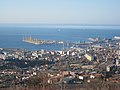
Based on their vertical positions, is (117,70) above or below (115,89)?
below

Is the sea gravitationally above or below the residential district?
below

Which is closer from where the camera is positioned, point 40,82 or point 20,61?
point 40,82

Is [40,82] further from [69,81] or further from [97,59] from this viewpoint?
[97,59]

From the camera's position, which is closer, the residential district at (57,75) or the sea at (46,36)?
the residential district at (57,75)

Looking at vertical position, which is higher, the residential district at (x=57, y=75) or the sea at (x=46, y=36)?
the residential district at (x=57, y=75)

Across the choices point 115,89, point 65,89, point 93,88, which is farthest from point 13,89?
point 115,89

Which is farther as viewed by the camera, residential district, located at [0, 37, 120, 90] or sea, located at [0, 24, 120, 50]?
sea, located at [0, 24, 120, 50]

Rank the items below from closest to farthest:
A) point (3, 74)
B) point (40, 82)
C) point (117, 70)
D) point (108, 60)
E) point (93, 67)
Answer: point (40, 82), point (3, 74), point (117, 70), point (93, 67), point (108, 60)

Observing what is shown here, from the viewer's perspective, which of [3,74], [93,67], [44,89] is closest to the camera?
[44,89]

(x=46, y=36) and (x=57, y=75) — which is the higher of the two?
(x=57, y=75)

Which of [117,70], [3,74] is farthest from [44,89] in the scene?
[117,70]

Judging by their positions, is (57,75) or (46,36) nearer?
(57,75)
